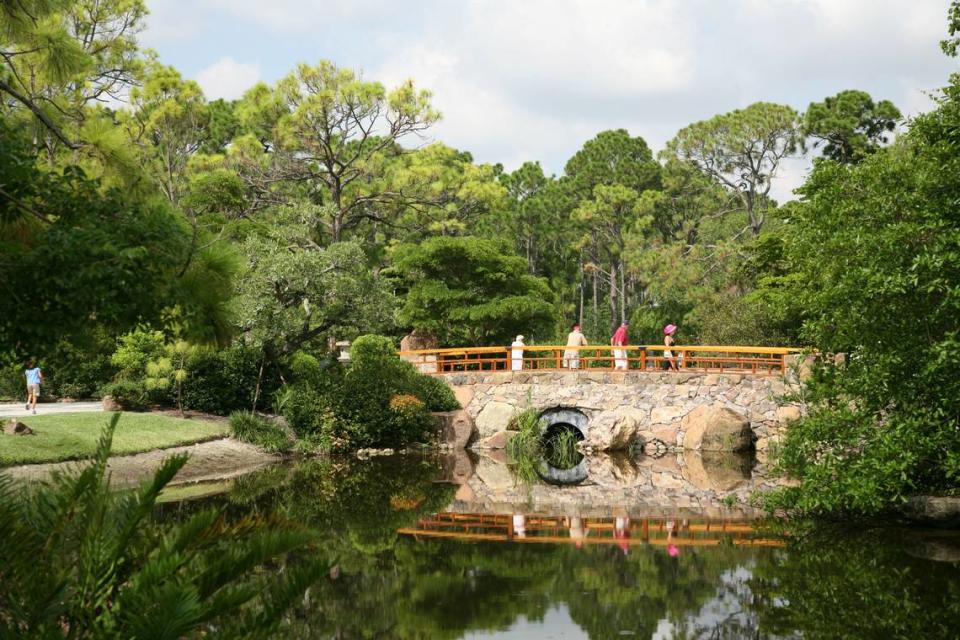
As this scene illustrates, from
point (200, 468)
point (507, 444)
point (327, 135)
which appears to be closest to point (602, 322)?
point (327, 135)

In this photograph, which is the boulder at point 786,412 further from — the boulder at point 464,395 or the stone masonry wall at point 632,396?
the boulder at point 464,395

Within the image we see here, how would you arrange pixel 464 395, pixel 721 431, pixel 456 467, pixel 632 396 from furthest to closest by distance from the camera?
1. pixel 464 395
2. pixel 632 396
3. pixel 721 431
4. pixel 456 467

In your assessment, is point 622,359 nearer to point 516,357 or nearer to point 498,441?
point 516,357

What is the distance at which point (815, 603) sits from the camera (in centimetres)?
975

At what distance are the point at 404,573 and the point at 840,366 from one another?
21.6 feet

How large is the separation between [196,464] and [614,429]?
9.92 meters

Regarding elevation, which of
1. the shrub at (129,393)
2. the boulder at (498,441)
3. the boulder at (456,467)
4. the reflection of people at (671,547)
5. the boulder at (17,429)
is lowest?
the reflection of people at (671,547)

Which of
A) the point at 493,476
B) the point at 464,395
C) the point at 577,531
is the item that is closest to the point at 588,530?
the point at 577,531

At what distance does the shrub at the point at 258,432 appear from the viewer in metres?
21.8

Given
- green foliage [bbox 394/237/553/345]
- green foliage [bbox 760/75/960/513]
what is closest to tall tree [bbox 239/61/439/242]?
green foliage [bbox 394/237/553/345]

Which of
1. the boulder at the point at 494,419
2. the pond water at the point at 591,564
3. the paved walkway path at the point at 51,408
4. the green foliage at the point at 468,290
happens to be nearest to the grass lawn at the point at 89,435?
the paved walkway path at the point at 51,408

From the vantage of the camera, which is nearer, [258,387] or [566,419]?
[258,387]

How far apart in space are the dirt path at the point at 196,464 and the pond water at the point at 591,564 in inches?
33.8

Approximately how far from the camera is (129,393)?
22938 mm
